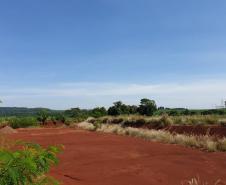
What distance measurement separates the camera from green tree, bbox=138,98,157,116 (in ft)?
195

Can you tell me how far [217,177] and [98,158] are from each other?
17.4 ft

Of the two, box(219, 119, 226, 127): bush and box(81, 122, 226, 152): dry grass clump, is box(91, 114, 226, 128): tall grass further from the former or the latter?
box(81, 122, 226, 152): dry grass clump

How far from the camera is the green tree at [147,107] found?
59.5m

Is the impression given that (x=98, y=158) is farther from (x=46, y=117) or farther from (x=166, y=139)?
(x=46, y=117)

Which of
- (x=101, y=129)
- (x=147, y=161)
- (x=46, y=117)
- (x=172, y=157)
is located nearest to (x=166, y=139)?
(x=172, y=157)

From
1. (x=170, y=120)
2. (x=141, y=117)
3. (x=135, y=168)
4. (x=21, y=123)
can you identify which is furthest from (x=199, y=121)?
(x=21, y=123)

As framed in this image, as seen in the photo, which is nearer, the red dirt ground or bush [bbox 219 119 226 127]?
the red dirt ground

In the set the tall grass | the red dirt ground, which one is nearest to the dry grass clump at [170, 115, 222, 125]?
the tall grass

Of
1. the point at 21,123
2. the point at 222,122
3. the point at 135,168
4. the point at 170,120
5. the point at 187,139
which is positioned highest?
the point at 170,120

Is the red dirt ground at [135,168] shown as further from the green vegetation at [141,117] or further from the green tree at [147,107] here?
the green tree at [147,107]

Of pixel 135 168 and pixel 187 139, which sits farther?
pixel 187 139

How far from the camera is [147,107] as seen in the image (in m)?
60.0

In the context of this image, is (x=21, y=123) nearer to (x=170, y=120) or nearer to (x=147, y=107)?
(x=147, y=107)

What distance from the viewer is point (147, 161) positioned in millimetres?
13922
